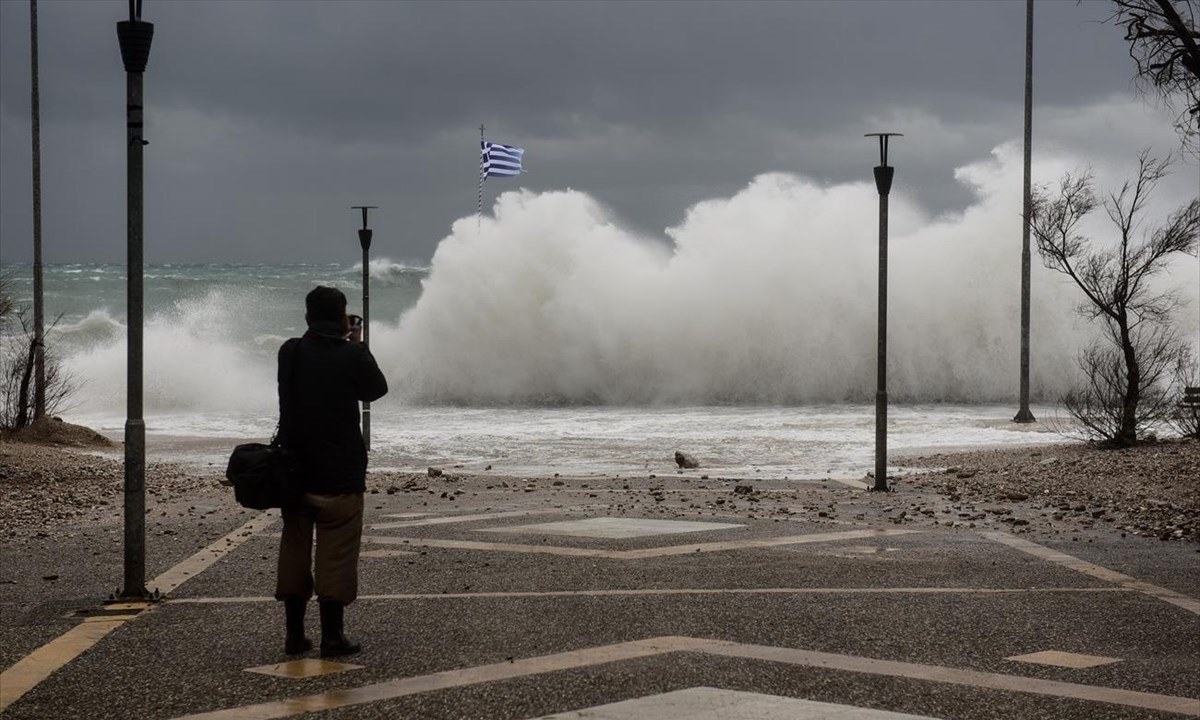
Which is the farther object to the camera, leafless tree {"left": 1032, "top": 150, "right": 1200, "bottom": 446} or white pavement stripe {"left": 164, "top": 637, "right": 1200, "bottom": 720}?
leafless tree {"left": 1032, "top": 150, "right": 1200, "bottom": 446}

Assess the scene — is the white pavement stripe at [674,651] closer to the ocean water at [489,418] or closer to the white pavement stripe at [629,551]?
the white pavement stripe at [629,551]

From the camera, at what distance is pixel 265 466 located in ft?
25.6

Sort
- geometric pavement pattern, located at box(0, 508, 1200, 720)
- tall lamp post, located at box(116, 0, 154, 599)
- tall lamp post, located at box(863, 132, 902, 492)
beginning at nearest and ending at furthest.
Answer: geometric pavement pattern, located at box(0, 508, 1200, 720), tall lamp post, located at box(116, 0, 154, 599), tall lamp post, located at box(863, 132, 902, 492)

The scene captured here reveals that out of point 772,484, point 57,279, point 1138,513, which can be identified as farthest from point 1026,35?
point 57,279

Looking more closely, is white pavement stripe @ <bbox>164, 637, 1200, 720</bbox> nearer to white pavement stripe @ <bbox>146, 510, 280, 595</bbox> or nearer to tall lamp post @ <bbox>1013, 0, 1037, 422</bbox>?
white pavement stripe @ <bbox>146, 510, 280, 595</bbox>

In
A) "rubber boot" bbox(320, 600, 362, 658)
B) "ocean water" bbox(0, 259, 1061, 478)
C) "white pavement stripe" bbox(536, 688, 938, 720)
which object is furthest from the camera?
"ocean water" bbox(0, 259, 1061, 478)

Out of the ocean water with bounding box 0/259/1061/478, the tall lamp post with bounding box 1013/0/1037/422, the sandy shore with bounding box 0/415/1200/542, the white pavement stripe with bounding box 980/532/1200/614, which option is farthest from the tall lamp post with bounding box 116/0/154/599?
Result: the tall lamp post with bounding box 1013/0/1037/422

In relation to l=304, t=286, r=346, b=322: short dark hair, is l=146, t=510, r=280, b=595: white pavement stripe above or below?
below

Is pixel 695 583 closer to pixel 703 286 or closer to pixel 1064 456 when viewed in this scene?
pixel 1064 456

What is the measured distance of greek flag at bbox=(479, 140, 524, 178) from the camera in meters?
44.6

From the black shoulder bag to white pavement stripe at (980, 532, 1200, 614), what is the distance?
538cm

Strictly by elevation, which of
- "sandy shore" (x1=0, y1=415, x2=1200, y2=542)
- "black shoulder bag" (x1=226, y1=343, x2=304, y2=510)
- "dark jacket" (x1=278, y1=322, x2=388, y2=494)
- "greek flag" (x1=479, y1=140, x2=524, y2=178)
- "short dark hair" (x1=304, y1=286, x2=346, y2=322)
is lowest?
"sandy shore" (x1=0, y1=415, x2=1200, y2=542)

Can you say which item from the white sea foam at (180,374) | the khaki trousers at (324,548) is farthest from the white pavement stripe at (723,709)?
the white sea foam at (180,374)

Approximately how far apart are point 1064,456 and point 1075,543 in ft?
30.3
